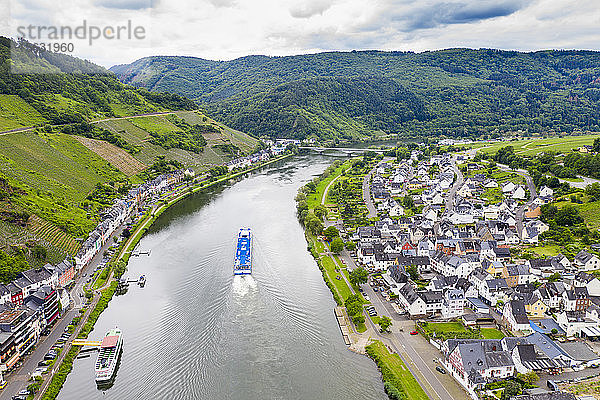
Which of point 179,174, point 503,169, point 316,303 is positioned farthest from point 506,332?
point 179,174

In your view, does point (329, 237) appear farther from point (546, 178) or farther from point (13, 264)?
point (546, 178)

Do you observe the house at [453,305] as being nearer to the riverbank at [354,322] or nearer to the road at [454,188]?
the riverbank at [354,322]

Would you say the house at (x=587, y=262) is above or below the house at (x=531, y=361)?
above

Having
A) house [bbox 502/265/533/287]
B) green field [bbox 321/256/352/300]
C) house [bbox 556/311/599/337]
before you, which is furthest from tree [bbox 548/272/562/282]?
green field [bbox 321/256/352/300]

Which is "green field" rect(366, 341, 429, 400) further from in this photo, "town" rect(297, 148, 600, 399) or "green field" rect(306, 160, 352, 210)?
"green field" rect(306, 160, 352, 210)

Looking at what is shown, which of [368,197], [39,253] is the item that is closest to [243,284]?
[39,253]

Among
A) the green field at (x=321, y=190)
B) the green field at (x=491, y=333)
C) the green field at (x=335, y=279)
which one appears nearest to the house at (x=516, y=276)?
the green field at (x=491, y=333)
